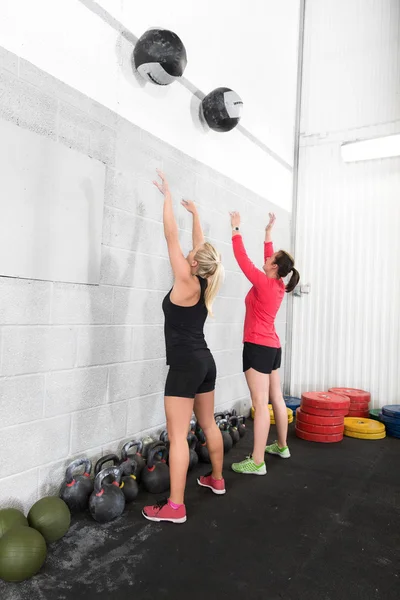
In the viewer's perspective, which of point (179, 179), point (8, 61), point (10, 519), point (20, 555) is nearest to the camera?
point (20, 555)

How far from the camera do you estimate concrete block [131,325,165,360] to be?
2555 mm

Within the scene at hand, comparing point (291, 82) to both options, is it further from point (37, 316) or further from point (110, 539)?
point (110, 539)

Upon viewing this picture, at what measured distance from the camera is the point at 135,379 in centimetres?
257

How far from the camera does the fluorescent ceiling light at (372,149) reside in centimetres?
390

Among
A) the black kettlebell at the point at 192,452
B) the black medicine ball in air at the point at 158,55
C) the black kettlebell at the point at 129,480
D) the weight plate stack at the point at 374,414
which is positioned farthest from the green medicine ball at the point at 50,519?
the weight plate stack at the point at 374,414

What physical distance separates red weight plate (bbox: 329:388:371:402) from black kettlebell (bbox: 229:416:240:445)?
1262 millimetres

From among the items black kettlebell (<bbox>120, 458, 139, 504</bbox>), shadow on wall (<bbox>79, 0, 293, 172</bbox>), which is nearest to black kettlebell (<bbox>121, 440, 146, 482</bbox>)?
black kettlebell (<bbox>120, 458, 139, 504</bbox>)

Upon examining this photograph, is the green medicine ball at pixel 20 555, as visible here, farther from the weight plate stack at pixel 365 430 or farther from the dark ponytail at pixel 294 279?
the weight plate stack at pixel 365 430

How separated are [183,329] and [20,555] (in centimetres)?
105

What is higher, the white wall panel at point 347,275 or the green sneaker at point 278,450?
the white wall panel at point 347,275

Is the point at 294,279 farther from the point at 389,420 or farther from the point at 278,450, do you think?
the point at 389,420

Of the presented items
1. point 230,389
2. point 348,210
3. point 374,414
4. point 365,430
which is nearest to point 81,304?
point 230,389

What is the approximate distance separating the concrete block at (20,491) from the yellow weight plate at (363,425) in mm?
2497

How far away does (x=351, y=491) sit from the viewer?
2459 mm
